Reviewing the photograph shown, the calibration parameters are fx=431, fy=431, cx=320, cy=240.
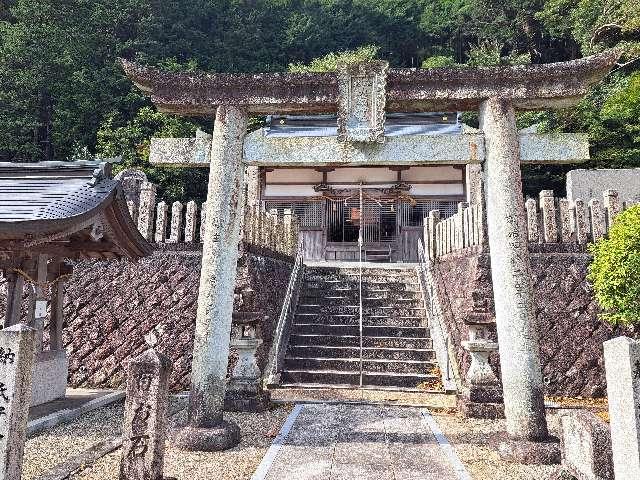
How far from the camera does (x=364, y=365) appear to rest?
952 cm

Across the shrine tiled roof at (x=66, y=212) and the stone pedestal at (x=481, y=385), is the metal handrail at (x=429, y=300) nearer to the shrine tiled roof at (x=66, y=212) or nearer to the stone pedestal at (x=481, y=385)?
the stone pedestal at (x=481, y=385)

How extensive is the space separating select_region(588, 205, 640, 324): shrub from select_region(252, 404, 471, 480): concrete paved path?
4.19 meters

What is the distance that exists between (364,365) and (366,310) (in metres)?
1.93

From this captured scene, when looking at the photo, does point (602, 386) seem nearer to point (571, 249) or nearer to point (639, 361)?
point (571, 249)

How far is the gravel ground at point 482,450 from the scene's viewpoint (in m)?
4.96

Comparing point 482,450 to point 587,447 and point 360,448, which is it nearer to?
point 360,448

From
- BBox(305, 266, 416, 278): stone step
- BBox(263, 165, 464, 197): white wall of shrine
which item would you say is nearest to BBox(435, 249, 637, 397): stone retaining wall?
BBox(305, 266, 416, 278): stone step

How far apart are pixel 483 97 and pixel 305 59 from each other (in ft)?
99.0

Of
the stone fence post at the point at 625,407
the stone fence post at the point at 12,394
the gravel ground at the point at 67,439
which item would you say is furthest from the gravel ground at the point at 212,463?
the stone fence post at the point at 625,407

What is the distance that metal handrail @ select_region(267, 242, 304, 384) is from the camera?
9.30 m

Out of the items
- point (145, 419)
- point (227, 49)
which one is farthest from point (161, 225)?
point (227, 49)

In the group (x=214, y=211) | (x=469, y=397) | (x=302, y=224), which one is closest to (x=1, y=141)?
(x=302, y=224)

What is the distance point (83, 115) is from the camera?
2206cm

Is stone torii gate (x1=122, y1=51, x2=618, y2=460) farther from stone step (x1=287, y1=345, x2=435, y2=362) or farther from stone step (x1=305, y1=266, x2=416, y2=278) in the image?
stone step (x1=305, y1=266, x2=416, y2=278)
